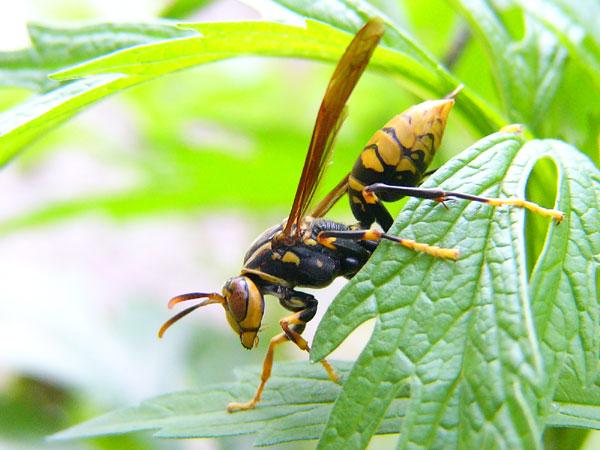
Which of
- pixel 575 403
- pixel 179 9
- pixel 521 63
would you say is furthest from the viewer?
pixel 179 9

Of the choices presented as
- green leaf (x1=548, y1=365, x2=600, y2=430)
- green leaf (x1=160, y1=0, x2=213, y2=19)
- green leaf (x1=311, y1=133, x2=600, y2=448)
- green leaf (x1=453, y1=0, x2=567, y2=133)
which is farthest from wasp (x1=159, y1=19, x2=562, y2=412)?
green leaf (x1=160, y1=0, x2=213, y2=19)

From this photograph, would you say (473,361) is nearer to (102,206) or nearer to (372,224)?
(372,224)

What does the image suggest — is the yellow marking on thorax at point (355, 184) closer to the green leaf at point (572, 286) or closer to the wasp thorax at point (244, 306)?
the wasp thorax at point (244, 306)

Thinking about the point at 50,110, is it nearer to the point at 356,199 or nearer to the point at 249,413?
the point at 249,413

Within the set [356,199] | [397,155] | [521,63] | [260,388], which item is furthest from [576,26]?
[260,388]

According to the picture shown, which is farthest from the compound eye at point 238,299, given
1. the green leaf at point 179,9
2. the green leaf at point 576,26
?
the green leaf at point 179,9

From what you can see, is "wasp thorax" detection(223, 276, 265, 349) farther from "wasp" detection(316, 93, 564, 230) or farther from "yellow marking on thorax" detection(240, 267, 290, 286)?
"wasp" detection(316, 93, 564, 230)
